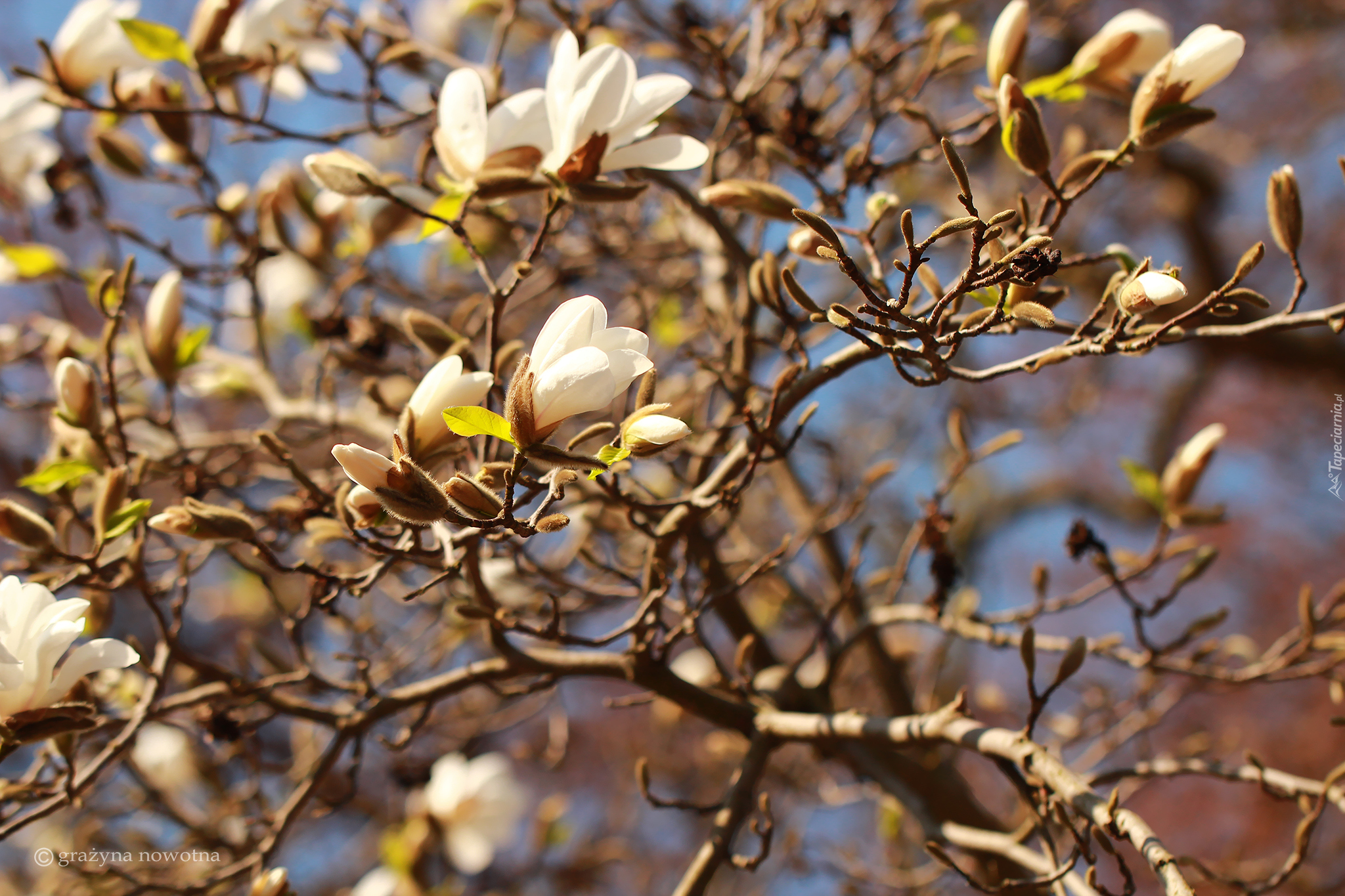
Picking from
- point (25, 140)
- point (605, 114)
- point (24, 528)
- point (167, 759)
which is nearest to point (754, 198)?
point (605, 114)

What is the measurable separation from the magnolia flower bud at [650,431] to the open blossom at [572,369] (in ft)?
0.10

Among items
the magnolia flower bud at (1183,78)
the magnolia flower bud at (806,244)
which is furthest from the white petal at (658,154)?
the magnolia flower bud at (1183,78)

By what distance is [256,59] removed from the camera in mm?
1266

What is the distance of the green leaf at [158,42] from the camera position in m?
1.17

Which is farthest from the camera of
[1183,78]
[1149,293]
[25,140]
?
[25,140]

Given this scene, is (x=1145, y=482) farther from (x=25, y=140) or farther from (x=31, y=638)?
(x=25, y=140)

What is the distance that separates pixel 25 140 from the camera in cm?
146

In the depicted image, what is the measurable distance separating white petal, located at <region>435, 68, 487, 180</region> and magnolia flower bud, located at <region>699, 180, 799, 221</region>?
27 centimetres

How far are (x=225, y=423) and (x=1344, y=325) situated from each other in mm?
5139

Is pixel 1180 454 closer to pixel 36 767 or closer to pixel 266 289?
pixel 36 767

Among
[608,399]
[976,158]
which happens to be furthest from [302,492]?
[976,158]

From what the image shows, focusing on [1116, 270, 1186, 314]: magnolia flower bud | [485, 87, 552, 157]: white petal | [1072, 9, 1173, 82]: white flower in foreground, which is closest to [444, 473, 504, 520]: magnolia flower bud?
[485, 87, 552, 157]: white petal

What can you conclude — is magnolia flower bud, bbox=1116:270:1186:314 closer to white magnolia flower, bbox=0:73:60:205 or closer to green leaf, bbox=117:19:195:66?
green leaf, bbox=117:19:195:66

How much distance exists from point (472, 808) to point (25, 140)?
5.05 ft
